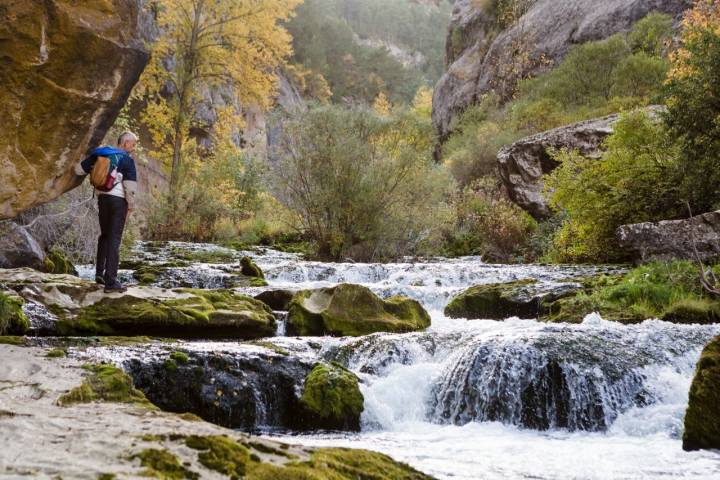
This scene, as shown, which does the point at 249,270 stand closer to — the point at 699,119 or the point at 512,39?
the point at 699,119

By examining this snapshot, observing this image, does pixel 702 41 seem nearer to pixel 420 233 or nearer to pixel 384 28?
pixel 420 233

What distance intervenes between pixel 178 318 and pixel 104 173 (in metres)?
1.84

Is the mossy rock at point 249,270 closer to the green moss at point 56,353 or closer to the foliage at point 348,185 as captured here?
the foliage at point 348,185

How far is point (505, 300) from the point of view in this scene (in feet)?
29.7

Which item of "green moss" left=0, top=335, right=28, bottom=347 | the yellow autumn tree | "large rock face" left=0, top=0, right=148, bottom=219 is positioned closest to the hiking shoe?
"green moss" left=0, top=335, right=28, bottom=347

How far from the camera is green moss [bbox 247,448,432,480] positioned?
2.27 metres

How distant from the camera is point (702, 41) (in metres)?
9.66

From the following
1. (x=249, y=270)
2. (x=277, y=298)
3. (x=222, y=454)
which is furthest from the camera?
(x=249, y=270)

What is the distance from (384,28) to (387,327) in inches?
2593

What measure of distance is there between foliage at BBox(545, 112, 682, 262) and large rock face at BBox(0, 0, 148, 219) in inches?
358

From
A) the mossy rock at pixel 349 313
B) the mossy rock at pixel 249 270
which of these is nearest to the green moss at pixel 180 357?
the mossy rock at pixel 349 313

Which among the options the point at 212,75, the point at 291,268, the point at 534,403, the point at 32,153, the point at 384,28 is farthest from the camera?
the point at 384,28

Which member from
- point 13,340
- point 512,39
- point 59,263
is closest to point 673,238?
point 13,340

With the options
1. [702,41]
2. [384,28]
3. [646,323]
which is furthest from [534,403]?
[384,28]
